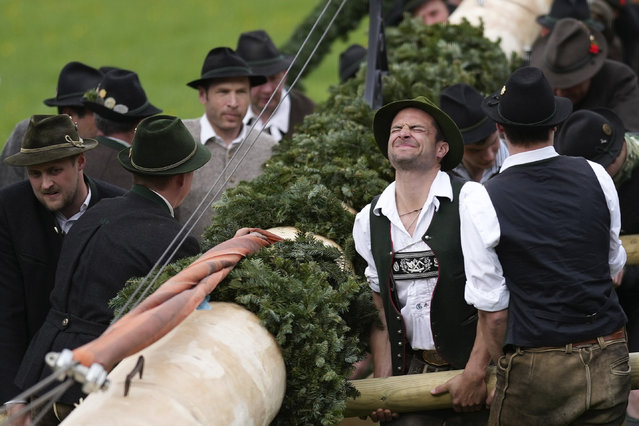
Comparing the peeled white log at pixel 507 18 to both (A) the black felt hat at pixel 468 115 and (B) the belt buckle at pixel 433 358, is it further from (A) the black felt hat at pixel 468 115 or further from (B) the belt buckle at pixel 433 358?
(B) the belt buckle at pixel 433 358

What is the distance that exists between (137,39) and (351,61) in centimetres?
1936

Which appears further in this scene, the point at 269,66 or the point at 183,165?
the point at 269,66

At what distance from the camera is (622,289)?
7.11 metres

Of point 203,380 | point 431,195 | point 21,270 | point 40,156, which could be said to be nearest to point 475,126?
point 431,195

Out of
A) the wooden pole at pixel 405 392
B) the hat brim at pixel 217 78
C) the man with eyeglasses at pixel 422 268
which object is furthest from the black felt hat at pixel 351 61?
the wooden pole at pixel 405 392

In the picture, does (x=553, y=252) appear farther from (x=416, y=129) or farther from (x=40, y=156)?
(x=40, y=156)

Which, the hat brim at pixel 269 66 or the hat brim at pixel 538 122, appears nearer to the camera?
the hat brim at pixel 538 122

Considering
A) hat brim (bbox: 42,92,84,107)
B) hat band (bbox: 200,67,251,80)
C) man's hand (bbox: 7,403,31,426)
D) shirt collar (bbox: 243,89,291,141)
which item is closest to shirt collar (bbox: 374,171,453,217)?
man's hand (bbox: 7,403,31,426)

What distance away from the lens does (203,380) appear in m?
4.66

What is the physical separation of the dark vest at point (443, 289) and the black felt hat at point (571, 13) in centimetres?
460

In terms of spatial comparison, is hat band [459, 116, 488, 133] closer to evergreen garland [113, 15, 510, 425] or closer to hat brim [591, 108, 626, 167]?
evergreen garland [113, 15, 510, 425]

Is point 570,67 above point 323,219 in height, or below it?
above

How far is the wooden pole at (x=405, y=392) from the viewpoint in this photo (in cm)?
572

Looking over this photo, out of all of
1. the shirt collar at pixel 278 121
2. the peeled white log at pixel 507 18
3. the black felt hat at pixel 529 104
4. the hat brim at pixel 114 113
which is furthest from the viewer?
the peeled white log at pixel 507 18
